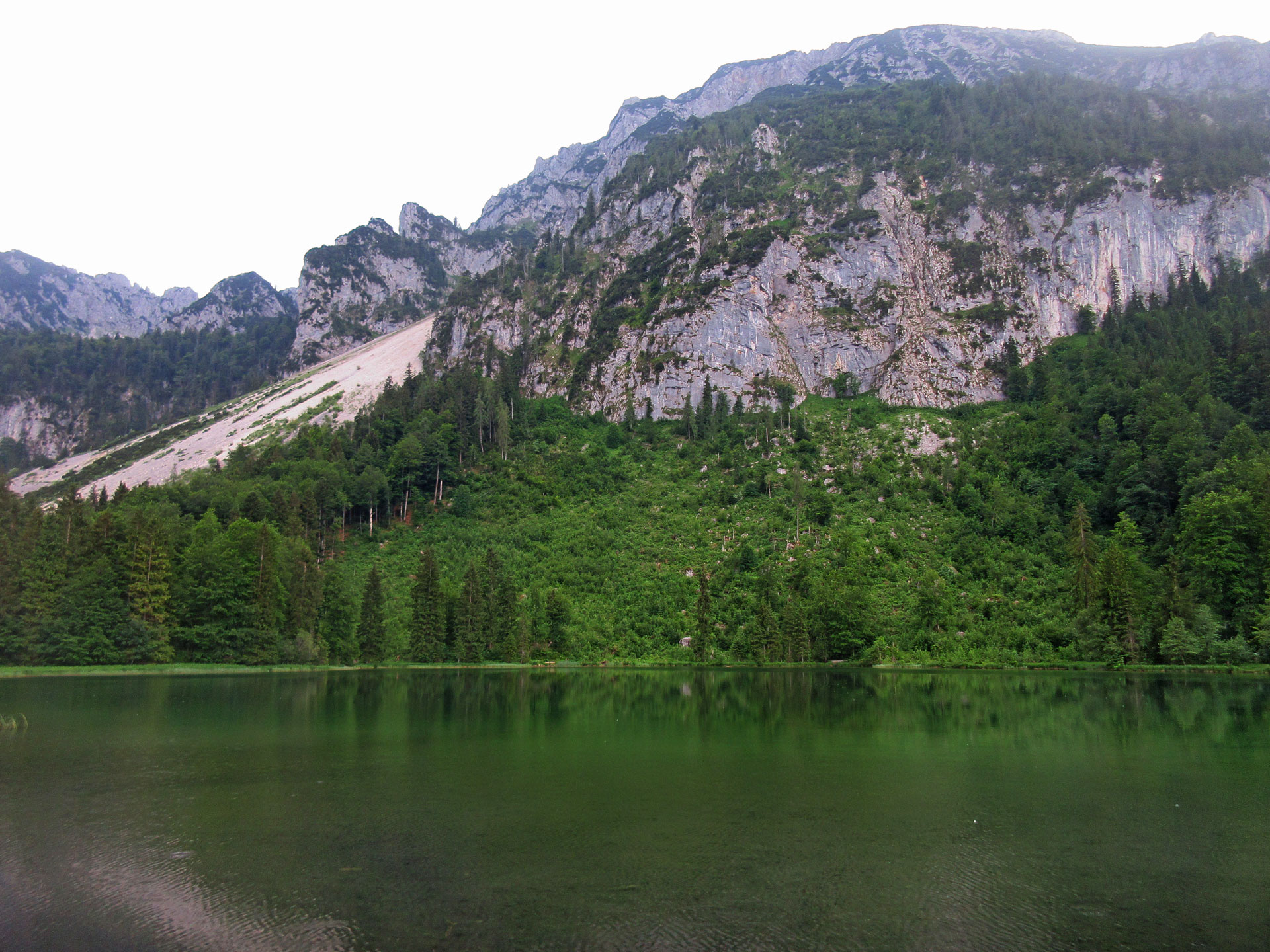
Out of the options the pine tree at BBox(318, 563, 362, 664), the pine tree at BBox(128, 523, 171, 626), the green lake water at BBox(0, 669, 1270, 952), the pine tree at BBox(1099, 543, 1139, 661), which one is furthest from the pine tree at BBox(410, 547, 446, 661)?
the pine tree at BBox(1099, 543, 1139, 661)

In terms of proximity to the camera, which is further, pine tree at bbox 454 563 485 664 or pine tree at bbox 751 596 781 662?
pine tree at bbox 454 563 485 664

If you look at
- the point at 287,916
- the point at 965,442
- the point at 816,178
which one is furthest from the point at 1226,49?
the point at 287,916

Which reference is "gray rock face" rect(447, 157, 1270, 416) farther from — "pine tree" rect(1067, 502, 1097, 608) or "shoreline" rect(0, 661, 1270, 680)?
"shoreline" rect(0, 661, 1270, 680)

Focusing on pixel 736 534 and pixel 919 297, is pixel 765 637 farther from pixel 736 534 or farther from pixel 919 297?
pixel 919 297

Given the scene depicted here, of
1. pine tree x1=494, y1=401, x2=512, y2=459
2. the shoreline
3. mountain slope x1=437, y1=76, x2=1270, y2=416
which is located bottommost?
the shoreline

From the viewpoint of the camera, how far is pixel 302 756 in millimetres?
23703

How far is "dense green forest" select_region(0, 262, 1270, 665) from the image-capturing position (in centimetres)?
5644

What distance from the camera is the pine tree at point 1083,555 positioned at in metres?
60.4

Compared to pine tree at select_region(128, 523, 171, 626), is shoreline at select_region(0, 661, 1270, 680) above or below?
below

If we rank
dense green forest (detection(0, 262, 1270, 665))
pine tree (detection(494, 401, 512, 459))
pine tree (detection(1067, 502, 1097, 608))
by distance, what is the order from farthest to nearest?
pine tree (detection(494, 401, 512, 459)), pine tree (detection(1067, 502, 1097, 608)), dense green forest (detection(0, 262, 1270, 665))

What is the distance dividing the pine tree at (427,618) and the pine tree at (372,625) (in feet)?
10.3

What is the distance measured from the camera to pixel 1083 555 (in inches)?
2510

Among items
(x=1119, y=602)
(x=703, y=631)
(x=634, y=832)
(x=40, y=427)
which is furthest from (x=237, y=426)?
(x=634, y=832)

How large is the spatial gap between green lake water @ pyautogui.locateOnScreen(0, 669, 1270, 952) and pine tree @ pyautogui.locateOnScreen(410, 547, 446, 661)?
3614cm
